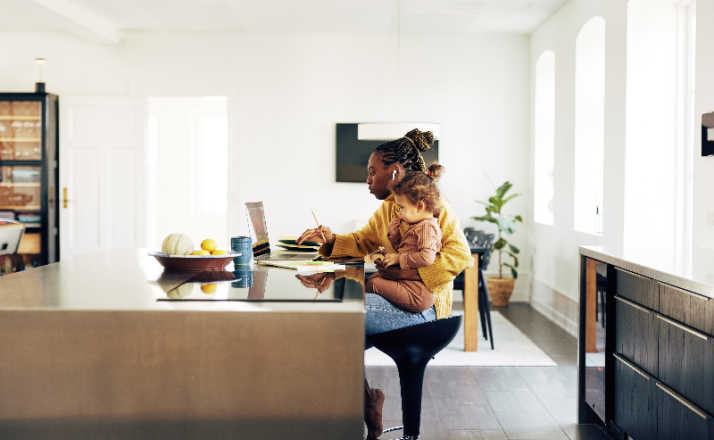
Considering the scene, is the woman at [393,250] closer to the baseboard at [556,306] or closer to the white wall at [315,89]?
the baseboard at [556,306]

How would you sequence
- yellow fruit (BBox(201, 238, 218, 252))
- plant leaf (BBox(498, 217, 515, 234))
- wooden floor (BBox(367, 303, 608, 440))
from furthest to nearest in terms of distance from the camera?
plant leaf (BBox(498, 217, 515, 234))
wooden floor (BBox(367, 303, 608, 440))
yellow fruit (BBox(201, 238, 218, 252))

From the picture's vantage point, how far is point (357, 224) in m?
6.43

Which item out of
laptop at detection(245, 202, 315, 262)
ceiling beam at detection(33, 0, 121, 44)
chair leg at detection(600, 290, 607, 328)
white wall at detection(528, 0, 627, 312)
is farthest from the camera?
ceiling beam at detection(33, 0, 121, 44)

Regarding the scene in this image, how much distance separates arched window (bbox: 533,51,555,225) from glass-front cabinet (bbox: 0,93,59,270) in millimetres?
5083

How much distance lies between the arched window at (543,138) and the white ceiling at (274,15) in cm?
55

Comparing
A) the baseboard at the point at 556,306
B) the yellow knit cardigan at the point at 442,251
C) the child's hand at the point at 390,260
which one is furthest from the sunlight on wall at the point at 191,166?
the child's hand at the point at 390,260

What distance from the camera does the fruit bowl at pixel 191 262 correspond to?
2.03 metres

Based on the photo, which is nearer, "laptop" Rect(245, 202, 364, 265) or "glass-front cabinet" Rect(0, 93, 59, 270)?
"laptop" Rect(245, 202, 364, 265)

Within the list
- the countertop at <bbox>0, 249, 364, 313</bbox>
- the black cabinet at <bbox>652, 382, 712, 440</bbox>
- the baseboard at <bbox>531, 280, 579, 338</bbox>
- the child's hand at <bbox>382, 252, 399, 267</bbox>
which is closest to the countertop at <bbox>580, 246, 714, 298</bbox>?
the black cabinet at <bbox>652, 382, 712, 440</bbox>

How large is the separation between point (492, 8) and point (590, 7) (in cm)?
99

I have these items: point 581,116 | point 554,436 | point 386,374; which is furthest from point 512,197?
point 554,436

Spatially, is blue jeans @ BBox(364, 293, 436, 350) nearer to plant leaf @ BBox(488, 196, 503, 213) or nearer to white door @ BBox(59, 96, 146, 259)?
plant leaf @ BBox(488, 196, 503, 213)

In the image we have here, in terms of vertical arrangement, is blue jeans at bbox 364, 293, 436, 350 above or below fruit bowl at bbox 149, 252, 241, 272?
below

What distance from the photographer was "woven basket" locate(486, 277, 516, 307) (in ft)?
20.2
